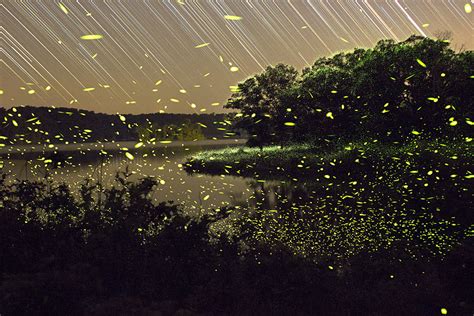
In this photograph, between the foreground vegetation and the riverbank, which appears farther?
the riverbank

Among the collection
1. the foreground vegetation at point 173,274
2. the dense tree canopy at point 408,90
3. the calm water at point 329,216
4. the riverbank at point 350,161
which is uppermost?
the dense tree canopy at point 408,90

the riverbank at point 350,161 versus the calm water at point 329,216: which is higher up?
the riverbank at point 350,161

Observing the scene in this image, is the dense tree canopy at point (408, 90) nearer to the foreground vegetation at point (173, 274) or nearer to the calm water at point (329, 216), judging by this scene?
the calm water at point (329, 216)

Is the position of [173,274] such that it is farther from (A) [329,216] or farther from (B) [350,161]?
(B) [350,161]

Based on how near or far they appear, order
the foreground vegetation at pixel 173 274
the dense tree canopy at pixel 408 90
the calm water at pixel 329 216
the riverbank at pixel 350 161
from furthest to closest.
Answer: the dense tree canopy at pixel 408 90
the riverbank at pixel 350 161
the calm water at pixel 329 216
the foreground vegetation at pixel 173 274

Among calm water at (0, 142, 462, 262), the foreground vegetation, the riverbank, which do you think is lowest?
the foreground vegetation

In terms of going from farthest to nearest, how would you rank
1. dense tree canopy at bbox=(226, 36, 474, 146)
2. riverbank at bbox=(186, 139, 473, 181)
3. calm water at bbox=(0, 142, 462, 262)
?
dense tree canopy at bbox=(226, 36, 474, 146) < riverbank at bbox=(186, 139, 473, 181) < calm water at bbox=(0, 142, 462, 262)

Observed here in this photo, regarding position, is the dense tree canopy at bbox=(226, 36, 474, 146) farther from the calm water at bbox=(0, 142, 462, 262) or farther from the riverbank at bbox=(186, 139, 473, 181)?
the calm water at bbox=(0, 142, 462, 262)

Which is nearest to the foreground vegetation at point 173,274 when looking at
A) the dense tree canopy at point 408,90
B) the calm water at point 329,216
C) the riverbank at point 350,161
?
the calm water at point 329,216

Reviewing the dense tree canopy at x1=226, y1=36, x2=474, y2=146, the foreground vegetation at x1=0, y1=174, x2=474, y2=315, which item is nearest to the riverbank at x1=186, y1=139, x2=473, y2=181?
the dense tree canopy at x1=226, y1=36, x2=474, y2=146

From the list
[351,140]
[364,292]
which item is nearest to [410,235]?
[364,292]

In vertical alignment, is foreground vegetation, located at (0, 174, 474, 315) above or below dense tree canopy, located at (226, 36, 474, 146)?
below

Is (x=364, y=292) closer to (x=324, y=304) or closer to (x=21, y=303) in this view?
(x=324, y=304)

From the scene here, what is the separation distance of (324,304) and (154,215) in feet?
8.95
